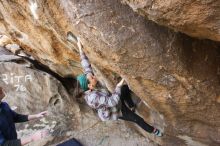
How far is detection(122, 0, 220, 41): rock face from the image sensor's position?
8.48ft

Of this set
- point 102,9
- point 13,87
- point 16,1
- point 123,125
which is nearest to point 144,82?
point 102,9

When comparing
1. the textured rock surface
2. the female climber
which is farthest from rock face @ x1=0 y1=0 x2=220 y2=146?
the textured rock surface

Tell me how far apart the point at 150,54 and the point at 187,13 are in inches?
41.5

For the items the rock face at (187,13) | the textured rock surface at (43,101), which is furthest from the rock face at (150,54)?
the textured rock surface at (43,101)

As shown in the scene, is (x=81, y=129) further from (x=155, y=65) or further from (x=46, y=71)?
(x=155, y=65)

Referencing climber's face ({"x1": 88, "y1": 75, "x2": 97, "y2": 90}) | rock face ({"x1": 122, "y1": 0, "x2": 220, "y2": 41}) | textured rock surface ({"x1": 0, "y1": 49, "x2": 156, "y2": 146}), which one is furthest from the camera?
textured rock surface ({"x1": 0, "y1": 49, "x2": 156, "y2": 146})

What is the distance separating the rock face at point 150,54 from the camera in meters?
3.54

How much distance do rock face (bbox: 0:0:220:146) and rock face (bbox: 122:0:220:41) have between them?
0.12 feet

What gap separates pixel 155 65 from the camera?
3.83m

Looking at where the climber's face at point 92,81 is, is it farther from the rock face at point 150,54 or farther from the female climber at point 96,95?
the rock face at point 150,54

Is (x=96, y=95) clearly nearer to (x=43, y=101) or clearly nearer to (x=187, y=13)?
(x=187, y=13)

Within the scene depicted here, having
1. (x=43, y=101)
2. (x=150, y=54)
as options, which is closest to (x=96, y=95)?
(x=150, y=54)

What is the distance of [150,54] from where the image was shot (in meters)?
3.70

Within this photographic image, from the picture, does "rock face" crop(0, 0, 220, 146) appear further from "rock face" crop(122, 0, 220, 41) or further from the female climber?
the female climber
